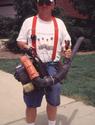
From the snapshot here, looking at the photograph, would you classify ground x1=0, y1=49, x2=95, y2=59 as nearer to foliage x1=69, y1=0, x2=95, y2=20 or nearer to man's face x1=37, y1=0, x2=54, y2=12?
foliage x1=69, y1=0, x2=95, y2=20

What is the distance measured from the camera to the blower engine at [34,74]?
385cm

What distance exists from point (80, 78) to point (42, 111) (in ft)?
6.75

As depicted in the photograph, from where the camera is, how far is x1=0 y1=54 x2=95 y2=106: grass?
20.1 ft

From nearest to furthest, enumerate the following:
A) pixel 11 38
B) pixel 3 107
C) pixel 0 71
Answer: pixel 3 107
pixel 0 71
pixel 11 38

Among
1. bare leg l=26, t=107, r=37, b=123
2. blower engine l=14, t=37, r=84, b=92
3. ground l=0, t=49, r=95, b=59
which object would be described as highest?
blower engine l=14, t=37, r=84, b=92

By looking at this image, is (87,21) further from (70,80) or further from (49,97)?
(49,97)

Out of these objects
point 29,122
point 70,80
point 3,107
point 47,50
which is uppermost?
point 47,50

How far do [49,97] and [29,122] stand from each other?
0.44m

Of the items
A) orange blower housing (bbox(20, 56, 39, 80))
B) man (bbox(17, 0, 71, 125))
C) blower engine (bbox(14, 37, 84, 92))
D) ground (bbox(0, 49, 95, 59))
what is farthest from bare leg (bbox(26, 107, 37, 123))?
ground (bbox(0, 49, 95, 59))

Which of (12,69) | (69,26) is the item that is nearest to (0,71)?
(12,69)

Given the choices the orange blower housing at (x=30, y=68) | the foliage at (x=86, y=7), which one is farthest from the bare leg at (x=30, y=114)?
the foliage at (x=86, y=7)

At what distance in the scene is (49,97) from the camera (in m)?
4.14

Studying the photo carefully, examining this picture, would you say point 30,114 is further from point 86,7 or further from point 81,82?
point 86,7

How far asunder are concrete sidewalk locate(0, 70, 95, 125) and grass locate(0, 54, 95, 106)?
239 mm
